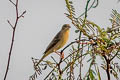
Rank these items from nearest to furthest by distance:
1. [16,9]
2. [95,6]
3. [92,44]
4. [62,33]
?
[95,6] < [92,44] < [16,9] < [62,33]

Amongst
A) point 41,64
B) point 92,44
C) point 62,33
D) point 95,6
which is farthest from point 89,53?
point 62,33

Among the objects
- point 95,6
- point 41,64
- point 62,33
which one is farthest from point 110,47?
point 62,33

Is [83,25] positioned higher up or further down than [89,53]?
higher up

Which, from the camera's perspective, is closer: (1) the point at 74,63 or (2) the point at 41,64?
(1) the point at 74,63

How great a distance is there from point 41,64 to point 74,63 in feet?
1.19

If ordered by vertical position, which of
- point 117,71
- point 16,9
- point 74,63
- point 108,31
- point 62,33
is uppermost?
point 62,33

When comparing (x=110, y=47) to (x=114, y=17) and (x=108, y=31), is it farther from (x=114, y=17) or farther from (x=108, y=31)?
(x=114, y=17)

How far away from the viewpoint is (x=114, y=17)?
1.80m

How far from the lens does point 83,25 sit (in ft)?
5.24

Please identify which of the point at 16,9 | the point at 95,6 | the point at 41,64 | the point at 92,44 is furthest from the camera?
the point at 41,64

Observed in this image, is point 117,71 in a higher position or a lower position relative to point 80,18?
lower

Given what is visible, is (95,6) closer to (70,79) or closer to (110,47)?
(110,47)

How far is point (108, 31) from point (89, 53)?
18 cm

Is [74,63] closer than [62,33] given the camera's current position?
Yes
